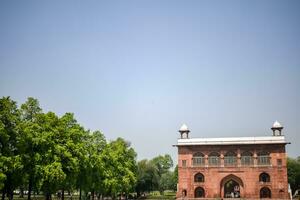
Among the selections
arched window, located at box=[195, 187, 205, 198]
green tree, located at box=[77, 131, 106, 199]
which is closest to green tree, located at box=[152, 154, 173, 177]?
arched window, located at box=[195, 187, 205, 198]

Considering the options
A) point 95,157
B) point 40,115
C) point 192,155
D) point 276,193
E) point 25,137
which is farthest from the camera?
point 192,155

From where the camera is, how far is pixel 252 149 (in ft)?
195

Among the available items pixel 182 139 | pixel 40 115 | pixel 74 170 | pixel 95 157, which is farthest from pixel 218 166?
pixel 40 115

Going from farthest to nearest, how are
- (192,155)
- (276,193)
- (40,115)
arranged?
(192,155)
(276,193)
(40,115)

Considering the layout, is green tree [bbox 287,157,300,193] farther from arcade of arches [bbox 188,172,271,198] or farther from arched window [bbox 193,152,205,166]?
arched window [bbox 193,152,205,166]

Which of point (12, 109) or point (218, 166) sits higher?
point (12, 109)

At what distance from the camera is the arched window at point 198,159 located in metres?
61.5

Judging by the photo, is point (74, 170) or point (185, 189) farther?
point (185, 189)

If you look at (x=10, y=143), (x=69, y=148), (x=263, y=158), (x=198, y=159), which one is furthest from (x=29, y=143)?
(x=263, y=158)

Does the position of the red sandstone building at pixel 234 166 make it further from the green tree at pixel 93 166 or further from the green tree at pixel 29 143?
the green tree at pixel 29 143

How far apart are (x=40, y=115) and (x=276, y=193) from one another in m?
40.8

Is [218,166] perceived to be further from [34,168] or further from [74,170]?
[34,168]

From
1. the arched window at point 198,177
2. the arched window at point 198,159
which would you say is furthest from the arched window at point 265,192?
the arched window at point 198,159

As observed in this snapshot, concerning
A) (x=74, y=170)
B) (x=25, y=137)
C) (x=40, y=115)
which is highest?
(x=40, y=115)
